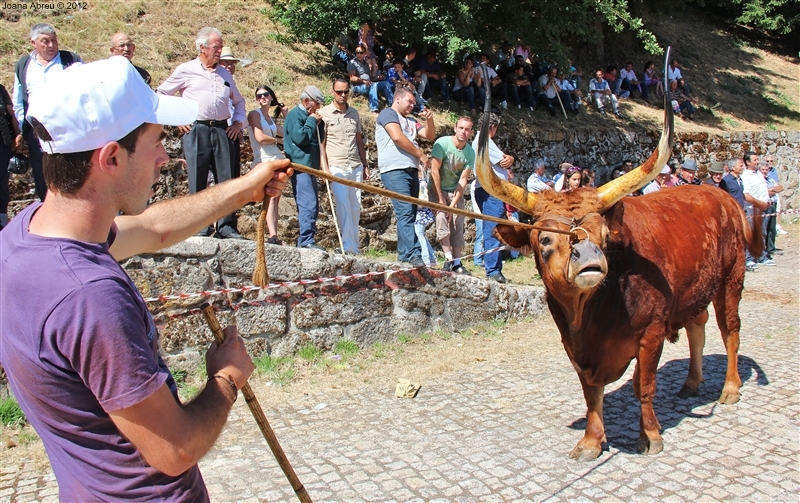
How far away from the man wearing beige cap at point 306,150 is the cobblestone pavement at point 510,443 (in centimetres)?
226

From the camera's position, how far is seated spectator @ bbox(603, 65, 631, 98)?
18609 millimetres

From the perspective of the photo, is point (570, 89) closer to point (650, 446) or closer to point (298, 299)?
point (298, 299)

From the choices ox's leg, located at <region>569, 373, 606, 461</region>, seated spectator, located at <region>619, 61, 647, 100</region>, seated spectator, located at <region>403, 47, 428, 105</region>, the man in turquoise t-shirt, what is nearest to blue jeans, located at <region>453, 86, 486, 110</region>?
seated spectator, located at <region>403, 47, 428, 105</region>

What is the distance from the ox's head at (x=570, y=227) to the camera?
3990mm

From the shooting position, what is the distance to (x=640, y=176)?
4.59 meters

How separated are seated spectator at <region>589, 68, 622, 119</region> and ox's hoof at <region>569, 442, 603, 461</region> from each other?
46.5ft

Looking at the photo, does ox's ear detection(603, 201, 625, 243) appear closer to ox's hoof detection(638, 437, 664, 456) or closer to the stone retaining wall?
ox's hoof detection(638, 437, 664, 456)

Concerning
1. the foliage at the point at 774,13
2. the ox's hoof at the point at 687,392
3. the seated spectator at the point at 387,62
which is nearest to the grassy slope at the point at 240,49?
the seated spectator at the point at 387,62

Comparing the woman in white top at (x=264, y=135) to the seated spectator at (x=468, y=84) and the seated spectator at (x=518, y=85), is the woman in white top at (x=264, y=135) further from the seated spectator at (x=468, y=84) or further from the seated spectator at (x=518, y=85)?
the seated spectator at (x=518, y=85)

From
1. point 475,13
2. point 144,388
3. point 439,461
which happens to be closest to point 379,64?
point 475,13

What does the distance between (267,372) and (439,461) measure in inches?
88.8

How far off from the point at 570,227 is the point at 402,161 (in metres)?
3.88

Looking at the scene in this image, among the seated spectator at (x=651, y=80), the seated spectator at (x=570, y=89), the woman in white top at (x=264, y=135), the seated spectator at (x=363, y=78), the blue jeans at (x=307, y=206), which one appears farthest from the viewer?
the seated spectator at (x=651, y=80)

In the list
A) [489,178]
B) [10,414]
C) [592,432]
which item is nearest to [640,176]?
[489,178]
